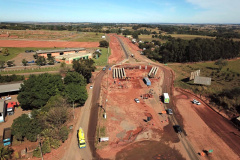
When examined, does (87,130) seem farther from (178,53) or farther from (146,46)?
(146,46)

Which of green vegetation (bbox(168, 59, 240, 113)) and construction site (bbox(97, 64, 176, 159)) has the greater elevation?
green vegetation (bbox(168, 59, 240, 113))

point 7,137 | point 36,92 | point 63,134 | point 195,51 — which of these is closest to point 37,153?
point 63,134

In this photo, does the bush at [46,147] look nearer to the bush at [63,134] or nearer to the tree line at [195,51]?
the bush at [63,134]

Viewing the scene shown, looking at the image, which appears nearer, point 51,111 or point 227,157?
point 227,157

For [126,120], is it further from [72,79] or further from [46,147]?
[72,79]

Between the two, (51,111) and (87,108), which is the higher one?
(51,111)

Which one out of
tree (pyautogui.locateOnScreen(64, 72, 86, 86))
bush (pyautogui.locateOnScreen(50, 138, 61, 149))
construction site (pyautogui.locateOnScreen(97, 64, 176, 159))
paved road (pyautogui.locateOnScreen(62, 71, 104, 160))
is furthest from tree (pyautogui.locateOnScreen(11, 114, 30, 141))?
tree (pyautogui.locateOnScreen(64, 72, 86, 86))

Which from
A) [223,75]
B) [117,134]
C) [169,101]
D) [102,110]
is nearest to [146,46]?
[223,75]

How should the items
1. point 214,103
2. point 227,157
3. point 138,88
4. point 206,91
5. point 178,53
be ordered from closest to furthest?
point 227,157
point 214,103
point 206,91
point 138,88
point 178,53

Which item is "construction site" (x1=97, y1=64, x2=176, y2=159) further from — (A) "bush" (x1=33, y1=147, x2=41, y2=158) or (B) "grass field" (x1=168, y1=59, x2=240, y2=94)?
(A) "bush" (x1=33, y1=147, x2=41, y2=158)
